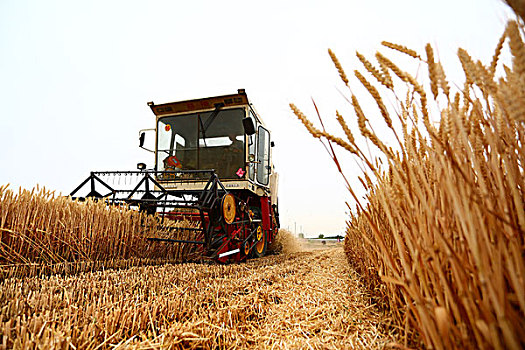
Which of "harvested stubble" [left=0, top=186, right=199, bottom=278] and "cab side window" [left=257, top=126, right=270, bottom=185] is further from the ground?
"cab side window" [left=257, top=126, right=270, bottom=185]

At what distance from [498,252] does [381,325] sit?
1.00 m

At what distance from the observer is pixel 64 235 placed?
3172mm

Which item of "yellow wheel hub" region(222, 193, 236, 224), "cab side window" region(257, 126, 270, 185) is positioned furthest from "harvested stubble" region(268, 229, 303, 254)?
"yellow wheel hub" region(222, 193, 236, 224)

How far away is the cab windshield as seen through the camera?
5.87m

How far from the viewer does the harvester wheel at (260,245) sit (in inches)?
244

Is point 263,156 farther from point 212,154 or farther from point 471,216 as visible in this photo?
point 471,216

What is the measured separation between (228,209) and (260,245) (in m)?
2.51

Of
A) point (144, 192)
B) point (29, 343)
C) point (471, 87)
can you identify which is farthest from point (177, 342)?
point (144, 192)

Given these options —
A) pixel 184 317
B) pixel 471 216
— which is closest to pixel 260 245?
pixel 184 317

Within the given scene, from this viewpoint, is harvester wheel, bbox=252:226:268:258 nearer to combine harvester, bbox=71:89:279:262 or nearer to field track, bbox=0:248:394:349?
combine harvester, bbox=71:89:279:262

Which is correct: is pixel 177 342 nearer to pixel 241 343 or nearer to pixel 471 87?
pixel 241 343

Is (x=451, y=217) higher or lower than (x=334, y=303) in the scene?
higher

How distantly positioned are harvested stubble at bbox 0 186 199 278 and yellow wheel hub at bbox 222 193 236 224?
41.9 inches

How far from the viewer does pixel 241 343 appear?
137 cm
